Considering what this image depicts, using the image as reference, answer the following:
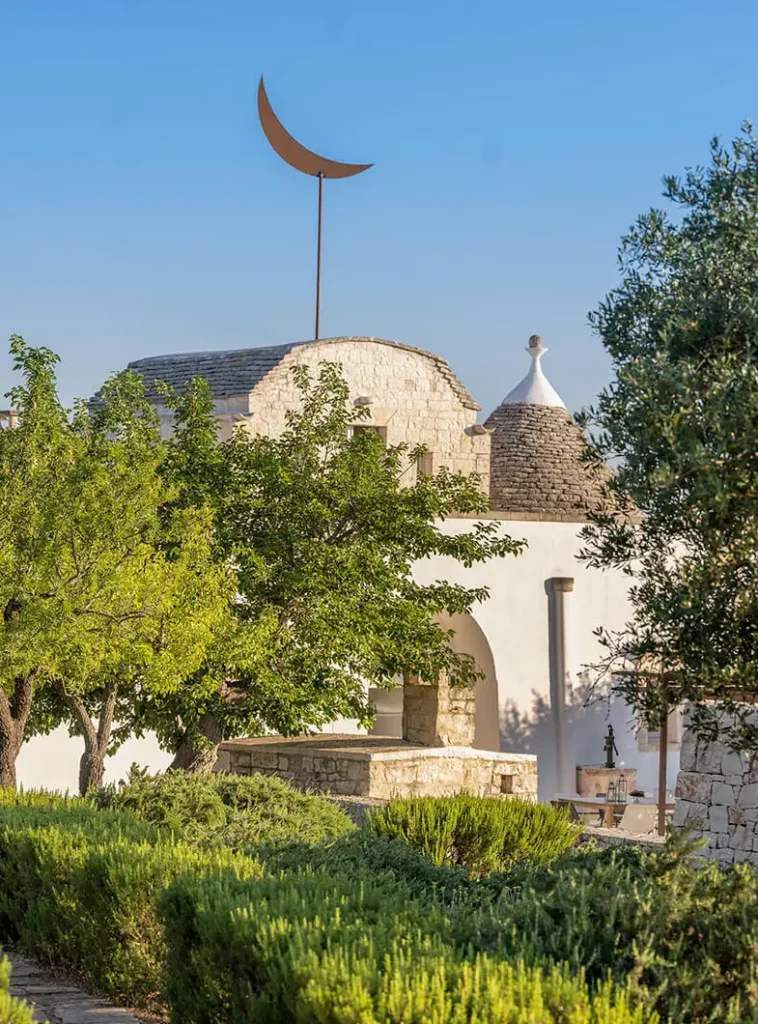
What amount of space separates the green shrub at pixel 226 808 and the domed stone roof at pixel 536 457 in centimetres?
1471

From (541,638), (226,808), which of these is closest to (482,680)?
(541,638)

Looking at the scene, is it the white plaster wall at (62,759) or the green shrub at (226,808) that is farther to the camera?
the white plaster wall at (62,759)

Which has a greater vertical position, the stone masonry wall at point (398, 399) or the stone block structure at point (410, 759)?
the stone masonry wall at point (398, 399)

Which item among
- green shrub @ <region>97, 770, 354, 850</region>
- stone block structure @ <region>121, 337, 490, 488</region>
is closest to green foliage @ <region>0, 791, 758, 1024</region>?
green shrub @ <region>97, 770, 354, 850</region>

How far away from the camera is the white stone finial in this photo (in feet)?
89.3

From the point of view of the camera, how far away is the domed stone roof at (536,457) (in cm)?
2581

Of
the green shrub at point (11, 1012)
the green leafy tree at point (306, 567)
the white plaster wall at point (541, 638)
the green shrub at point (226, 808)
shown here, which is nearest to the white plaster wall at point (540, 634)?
the white plaster wall at point (541, 638)

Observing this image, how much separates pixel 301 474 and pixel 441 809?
722 cm

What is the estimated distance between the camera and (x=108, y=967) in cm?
763

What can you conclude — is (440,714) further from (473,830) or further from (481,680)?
(473,830)

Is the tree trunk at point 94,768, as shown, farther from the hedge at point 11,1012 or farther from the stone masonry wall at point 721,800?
the hedge at point 11,1012

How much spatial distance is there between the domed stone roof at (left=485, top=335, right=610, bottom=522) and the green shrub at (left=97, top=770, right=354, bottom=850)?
14.7 m

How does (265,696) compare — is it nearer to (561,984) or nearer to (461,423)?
(461,423)

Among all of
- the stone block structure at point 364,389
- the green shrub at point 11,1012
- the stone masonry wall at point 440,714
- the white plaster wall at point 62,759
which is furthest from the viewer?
the stone block structure at point 364,389
